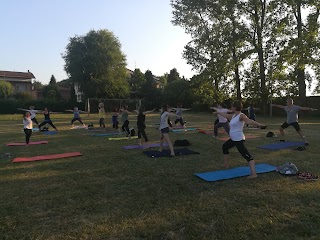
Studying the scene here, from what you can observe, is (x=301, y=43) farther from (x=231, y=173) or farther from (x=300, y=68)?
(x=231, y=173)

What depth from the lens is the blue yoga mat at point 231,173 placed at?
7.06m

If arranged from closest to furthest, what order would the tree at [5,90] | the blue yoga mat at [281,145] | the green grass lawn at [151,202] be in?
1. the green grass lawn at [151,202]
2. the blue yoga mat at [281,145]
3. the tree at [5,90]

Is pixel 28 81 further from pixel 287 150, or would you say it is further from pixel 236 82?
pixel 287 150

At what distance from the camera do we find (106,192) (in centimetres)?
627

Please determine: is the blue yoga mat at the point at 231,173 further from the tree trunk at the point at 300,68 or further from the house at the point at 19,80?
the house at the point at 19,80

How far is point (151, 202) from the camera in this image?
560 cm

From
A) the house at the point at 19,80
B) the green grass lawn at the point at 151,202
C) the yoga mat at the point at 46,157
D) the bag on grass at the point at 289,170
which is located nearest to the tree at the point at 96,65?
the house at the point at 19,80

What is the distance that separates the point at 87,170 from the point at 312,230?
18.8 feet

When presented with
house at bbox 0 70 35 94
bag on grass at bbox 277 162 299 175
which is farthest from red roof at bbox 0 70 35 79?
bag on grass at bbox 277 162 299 175

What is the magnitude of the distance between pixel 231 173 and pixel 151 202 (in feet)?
8.63

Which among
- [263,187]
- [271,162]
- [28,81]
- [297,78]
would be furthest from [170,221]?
[28,81]

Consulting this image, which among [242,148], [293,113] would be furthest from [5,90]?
[242,148]

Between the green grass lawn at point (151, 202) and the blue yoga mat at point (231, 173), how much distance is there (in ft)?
0.71

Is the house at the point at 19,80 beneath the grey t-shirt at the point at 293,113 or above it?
above
